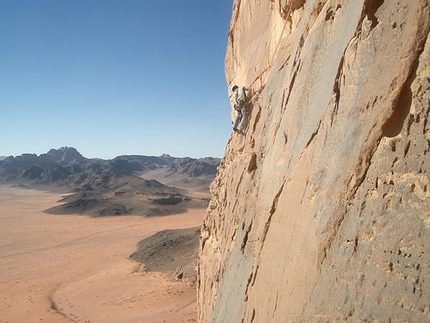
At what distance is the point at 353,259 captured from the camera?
11.3ft

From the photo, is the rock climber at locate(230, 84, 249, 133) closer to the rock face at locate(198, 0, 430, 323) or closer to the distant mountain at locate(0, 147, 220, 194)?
the rock face at locate(198, 0, 430, 323)

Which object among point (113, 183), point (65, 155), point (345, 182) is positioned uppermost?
point (65, 155)

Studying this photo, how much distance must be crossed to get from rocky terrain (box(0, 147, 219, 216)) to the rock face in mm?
41189

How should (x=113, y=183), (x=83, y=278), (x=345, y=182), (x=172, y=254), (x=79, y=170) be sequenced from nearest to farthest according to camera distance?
(x=345, y=182) → (x=83, y=278) → (x=172, y=254) → (x=113, y=183) → (x=79, y=170)

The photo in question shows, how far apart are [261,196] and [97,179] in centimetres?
8104

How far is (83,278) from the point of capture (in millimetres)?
19906

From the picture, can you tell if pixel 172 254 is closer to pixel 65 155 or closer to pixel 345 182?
pixel 345 182

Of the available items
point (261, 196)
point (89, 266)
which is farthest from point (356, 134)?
point (89, 266)

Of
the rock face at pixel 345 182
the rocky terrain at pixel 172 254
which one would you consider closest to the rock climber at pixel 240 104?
the rock face at pixel 345 182

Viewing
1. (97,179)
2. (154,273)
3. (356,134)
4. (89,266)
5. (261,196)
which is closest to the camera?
(356,134)

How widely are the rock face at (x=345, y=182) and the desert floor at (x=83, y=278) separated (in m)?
8.75

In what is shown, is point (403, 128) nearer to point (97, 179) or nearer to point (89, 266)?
point (89, 266)

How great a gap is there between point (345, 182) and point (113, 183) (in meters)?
78.2

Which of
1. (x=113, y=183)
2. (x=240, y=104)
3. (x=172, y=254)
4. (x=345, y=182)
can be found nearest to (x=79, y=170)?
(x=113, y=183)
